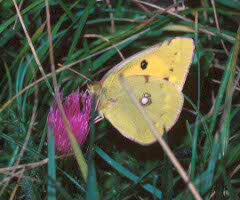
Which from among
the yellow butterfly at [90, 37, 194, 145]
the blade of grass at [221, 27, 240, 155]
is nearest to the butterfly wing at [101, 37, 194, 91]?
the yellow butterfly at [90, 37, 194, 145]

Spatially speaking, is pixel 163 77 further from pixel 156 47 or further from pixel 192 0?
pixel 192 0

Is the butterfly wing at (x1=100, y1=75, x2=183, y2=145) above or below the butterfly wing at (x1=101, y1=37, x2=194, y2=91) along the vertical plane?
below

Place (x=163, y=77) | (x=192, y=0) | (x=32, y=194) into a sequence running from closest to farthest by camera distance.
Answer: (x=32, y=194), (x=163, y=77), (x=192, y=0)

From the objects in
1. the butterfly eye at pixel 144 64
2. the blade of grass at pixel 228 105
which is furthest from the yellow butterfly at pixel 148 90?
the blade of grass at pixel 228 105

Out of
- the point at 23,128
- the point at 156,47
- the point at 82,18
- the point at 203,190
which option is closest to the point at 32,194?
the point at 23,128

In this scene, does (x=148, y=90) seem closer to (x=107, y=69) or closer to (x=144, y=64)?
(x=144, y=64)

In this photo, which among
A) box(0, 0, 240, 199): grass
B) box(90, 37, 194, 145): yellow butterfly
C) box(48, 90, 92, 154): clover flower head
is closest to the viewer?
box(48, 90, 92, 154): clover flower head

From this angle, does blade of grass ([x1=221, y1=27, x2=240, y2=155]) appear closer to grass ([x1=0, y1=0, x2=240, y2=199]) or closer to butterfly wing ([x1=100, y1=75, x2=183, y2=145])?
grass ([x1=0, y1=0, x2=240, y2=199])

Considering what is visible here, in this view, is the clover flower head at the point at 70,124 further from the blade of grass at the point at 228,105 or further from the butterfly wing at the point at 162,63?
the blade of grass at the point at 228,105
